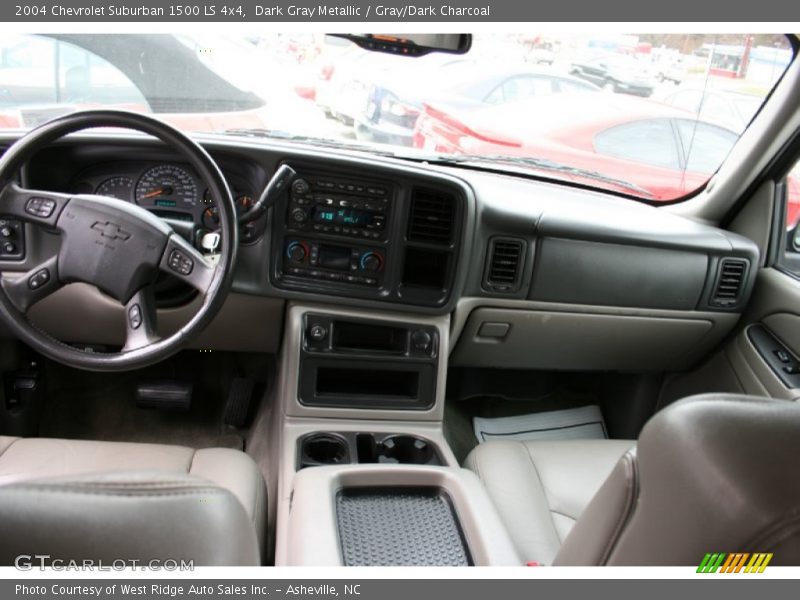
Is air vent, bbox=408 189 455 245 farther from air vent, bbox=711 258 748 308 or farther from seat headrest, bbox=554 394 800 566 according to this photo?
seat headrest, bbox=554 394 800 566

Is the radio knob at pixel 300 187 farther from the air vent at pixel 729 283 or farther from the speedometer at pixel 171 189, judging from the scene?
the air vent at pixel 729 283

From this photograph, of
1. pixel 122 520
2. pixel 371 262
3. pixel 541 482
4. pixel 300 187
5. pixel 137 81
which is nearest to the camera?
pixel 122 520

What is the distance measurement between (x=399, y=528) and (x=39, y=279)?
116cm

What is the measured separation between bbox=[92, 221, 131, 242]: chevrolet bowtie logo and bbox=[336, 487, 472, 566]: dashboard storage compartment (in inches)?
34.7

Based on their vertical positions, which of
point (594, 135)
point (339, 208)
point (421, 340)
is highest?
point (594, 135)

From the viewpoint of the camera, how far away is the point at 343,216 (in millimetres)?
2186

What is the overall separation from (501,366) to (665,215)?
891 millimetres

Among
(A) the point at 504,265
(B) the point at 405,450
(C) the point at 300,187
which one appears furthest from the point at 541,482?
(C) the point at 300,187

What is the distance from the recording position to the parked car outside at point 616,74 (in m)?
2.39

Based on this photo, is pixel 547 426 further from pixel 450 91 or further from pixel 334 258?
pixel 450 91

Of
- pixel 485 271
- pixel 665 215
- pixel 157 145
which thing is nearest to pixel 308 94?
pixel 157 145

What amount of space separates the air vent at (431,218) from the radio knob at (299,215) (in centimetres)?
33

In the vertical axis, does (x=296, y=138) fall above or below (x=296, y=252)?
above

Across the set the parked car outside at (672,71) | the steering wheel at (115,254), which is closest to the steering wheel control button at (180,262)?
the steering wheel at (115,254)
